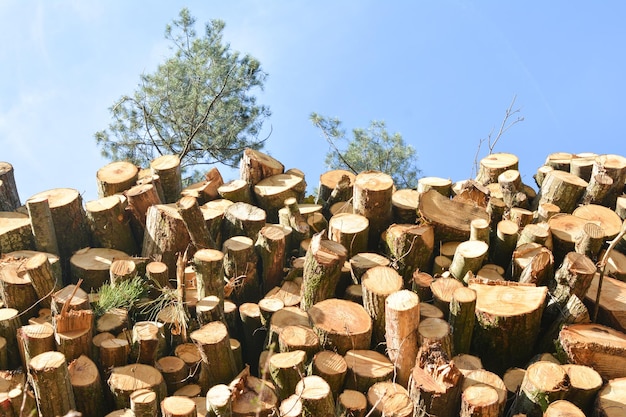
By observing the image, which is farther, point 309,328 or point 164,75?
point 164,75

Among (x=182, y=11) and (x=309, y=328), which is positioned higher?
(x=182, y=11)

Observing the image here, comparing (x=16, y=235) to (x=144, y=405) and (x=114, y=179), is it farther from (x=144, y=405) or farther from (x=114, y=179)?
(x=144, y=405)

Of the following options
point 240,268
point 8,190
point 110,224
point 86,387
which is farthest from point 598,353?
point 8,190

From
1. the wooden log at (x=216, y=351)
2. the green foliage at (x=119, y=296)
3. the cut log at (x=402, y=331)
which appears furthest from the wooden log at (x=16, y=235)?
the cut log at (x=402, y=331)

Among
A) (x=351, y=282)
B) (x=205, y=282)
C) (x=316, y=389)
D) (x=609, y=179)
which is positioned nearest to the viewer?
(x=316, y=389)

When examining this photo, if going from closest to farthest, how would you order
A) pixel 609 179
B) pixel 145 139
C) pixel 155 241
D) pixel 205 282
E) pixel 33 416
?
pixel 33 416 → pixel 205 282 → pixel 155 241 → pixel 609 179 → pixel 145 139

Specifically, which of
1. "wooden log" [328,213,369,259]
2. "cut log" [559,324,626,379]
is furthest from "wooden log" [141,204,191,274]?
"cut log" [559,324,626,379]

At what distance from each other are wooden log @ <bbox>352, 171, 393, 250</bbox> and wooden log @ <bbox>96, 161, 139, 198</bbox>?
6.54 ft

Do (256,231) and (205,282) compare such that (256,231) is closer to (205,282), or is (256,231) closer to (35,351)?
(205,282)

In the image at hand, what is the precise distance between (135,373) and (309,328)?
105 cm

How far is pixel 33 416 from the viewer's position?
13.1 ft

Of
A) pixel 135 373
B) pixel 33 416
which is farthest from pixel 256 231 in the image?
pixel 33 416

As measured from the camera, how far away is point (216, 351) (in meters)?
4.20

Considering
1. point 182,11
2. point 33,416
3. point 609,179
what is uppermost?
point 182,11
